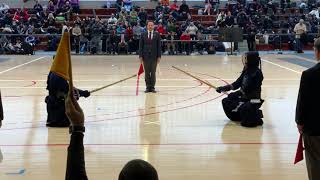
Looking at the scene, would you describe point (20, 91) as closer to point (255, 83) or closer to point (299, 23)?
point (255, 83)

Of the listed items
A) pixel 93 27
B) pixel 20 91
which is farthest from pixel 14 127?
pixel 93 27

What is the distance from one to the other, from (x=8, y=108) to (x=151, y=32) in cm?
459

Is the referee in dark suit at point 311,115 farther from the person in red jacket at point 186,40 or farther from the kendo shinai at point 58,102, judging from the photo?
the person in red jacket at point 186,40

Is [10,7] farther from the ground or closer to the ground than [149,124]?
farther from the ground

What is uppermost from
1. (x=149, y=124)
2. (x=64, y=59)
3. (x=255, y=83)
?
(x=64, y=59)

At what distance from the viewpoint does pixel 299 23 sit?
3097 cm

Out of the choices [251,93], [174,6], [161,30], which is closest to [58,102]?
[251,93]

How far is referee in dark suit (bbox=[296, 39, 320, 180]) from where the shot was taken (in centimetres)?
507

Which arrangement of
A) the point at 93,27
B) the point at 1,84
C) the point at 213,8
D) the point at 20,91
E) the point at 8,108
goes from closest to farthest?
the point at 8,108 → the point at 20,91 → the point at 1,84 → the point at 93,27 → the point at 213,8

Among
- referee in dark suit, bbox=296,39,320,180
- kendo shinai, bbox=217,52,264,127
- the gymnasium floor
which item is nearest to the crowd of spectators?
the gymnasium floor

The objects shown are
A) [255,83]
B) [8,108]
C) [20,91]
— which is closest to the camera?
[255,83]

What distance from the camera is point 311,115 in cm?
517

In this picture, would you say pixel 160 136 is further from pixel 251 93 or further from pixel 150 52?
pixel 150 52

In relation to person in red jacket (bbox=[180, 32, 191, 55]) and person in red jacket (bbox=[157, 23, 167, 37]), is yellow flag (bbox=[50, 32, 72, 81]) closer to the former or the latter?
person in red jacket (bbox=[180, 32, 191, 55])
